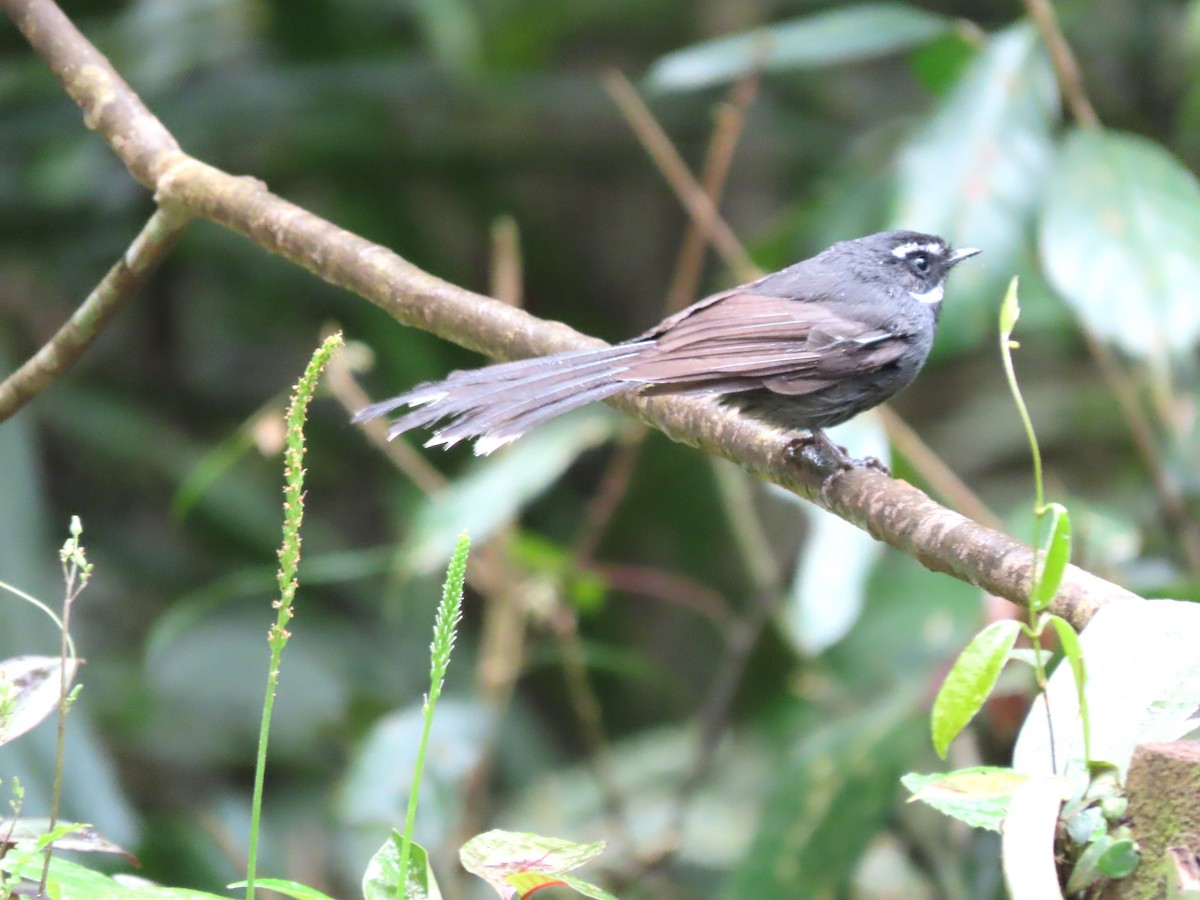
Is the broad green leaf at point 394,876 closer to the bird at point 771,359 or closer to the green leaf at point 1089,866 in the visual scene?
the green leaf at point 1089,866

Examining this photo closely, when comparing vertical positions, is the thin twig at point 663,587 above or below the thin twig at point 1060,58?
below

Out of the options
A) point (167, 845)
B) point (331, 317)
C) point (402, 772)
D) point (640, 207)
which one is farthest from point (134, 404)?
point (640, 207)

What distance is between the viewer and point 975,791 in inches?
45.4

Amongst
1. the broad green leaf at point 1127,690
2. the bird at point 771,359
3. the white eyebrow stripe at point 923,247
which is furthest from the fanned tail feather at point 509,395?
the white eyebrow stripe at point 923,247

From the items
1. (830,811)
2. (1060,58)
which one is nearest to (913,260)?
(1060,58)

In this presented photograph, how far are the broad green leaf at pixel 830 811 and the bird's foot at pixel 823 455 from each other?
78 centimetres

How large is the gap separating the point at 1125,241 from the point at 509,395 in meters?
1.78

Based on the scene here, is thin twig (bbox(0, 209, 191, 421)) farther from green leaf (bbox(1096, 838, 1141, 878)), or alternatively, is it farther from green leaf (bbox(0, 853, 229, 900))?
green leaf (bbox(1096, 838, 1141, 878))

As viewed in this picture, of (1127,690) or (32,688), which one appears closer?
(1127,690)

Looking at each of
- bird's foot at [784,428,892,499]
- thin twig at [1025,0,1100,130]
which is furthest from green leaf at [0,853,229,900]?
thin twig at [1025,0,1100,130]

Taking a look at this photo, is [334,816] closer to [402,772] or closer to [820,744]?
[402,772]

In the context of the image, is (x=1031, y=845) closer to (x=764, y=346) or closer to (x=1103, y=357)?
(x=764, y=346)

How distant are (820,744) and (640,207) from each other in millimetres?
4196

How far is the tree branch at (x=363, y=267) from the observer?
2283 millimetres
